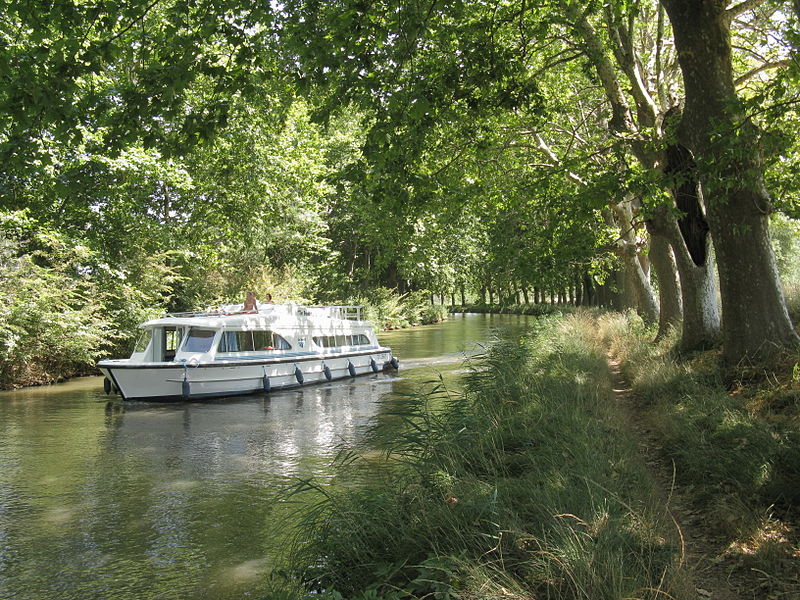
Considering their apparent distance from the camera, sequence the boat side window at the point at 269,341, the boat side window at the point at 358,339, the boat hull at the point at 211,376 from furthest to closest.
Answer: the boat side window at the point at 358,339
the boat side window at the point at 269,341
the boat hull at the point at 211,376

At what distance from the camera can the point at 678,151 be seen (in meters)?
11.4

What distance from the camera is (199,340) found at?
2055 centimetres

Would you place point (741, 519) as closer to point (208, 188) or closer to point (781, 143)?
point (781, 143)

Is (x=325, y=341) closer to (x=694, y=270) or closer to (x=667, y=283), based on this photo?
(x=667, y=283)

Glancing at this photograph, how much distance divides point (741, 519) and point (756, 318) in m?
4.96

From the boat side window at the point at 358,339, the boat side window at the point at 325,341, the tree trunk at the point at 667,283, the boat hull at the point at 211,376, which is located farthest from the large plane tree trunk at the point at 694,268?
the boat side window at the point at 358,339

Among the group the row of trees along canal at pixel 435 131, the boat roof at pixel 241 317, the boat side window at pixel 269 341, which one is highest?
the row of trees along canal at pixel 435 131

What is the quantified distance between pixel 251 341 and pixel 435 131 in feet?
34.9

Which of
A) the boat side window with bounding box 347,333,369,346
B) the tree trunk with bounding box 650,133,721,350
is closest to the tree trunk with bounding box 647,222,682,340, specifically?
the tree trunk with bounding box 650,133,721,350

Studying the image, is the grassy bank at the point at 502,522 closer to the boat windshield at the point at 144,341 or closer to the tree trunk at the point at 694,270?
the tree trunk at the point at 694,270

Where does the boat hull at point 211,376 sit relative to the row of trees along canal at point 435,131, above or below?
below

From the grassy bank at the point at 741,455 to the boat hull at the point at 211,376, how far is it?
1357 cm

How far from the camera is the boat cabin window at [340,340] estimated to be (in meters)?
24.7

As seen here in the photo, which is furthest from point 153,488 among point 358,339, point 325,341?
point 358,339
